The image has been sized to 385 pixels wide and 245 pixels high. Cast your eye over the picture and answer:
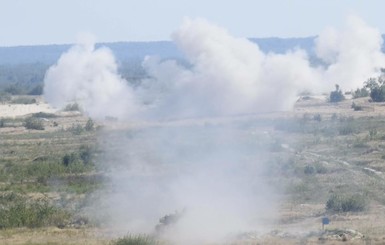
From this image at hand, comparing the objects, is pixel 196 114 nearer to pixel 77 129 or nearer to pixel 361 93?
pixel 77 129

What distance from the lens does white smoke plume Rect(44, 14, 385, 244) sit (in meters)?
31.9

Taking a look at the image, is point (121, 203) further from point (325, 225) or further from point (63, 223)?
point (325, 225)

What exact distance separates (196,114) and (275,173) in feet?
80.6

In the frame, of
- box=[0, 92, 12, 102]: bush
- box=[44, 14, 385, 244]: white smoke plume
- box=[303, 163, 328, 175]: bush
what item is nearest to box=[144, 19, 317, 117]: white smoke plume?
box=[44, 14, 385, 244]: white smoke plume

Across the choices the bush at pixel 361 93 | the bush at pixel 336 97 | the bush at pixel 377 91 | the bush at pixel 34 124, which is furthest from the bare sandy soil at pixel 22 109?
the bush at pixel 377 91

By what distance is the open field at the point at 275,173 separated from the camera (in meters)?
27.4

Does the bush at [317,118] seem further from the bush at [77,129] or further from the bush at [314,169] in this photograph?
the bush at [314,169]

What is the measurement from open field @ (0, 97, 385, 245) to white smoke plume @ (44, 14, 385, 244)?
90 cm

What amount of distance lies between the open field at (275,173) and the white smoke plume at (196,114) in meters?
0.90

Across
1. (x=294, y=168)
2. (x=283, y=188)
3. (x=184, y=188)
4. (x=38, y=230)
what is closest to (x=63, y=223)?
(x=38, y=230)

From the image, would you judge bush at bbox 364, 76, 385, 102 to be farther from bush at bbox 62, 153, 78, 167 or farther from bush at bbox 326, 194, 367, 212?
bush at bbox 326, 194, 367, 212

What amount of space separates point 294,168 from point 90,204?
10.1 meters

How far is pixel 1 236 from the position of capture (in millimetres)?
28266

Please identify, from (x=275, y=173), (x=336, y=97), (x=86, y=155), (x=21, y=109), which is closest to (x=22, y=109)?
(x=21, y=109)
